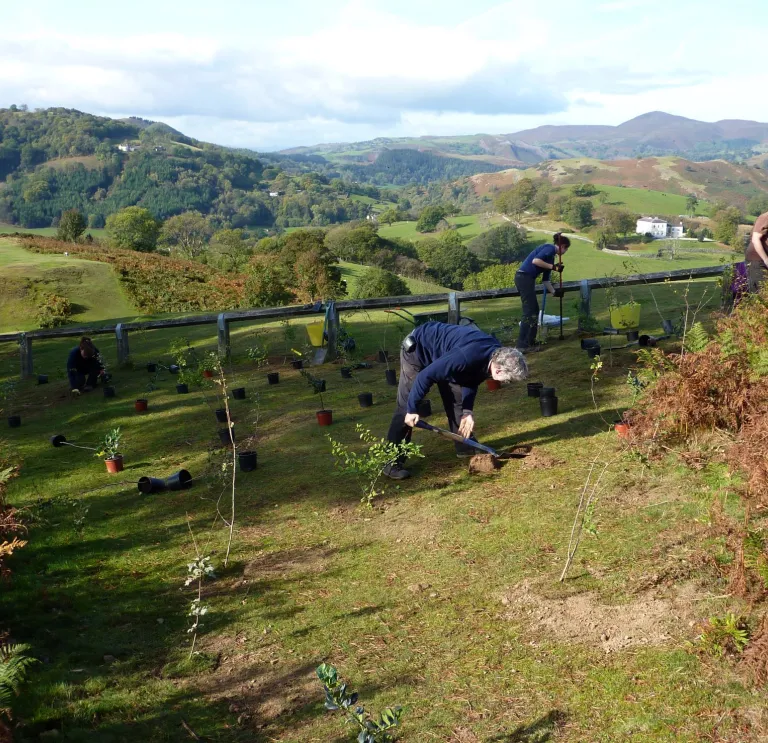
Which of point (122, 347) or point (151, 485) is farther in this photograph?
point (122, 347)

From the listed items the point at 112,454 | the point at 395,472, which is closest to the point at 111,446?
the point at 112,454

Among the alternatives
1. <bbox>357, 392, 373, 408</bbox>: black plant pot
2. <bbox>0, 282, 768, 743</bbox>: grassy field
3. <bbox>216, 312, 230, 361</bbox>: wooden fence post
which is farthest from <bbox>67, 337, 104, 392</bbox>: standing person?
<bbox>357, 392, 373, 408</bbox>: black plant pot

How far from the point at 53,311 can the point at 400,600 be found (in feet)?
103

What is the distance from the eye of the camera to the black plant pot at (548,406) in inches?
329

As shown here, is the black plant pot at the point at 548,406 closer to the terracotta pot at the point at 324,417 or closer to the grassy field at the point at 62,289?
→ the terracotta pot at the point at 324,417

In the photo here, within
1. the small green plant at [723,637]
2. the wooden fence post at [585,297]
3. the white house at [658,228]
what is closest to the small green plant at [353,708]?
the small green plant at [723,637]

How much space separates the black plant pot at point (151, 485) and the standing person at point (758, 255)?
750 cm

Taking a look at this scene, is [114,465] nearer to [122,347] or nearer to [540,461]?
[540,461]

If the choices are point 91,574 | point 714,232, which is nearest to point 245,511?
point 91,574

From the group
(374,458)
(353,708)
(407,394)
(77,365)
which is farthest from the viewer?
(77,365)

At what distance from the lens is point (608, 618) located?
14.5 feet

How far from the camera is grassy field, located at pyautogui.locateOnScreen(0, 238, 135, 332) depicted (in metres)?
33.0

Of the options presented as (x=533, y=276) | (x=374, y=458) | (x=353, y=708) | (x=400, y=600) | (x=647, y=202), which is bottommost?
(x=400, y=600)

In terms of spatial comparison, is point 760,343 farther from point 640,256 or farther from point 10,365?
point 640,256
